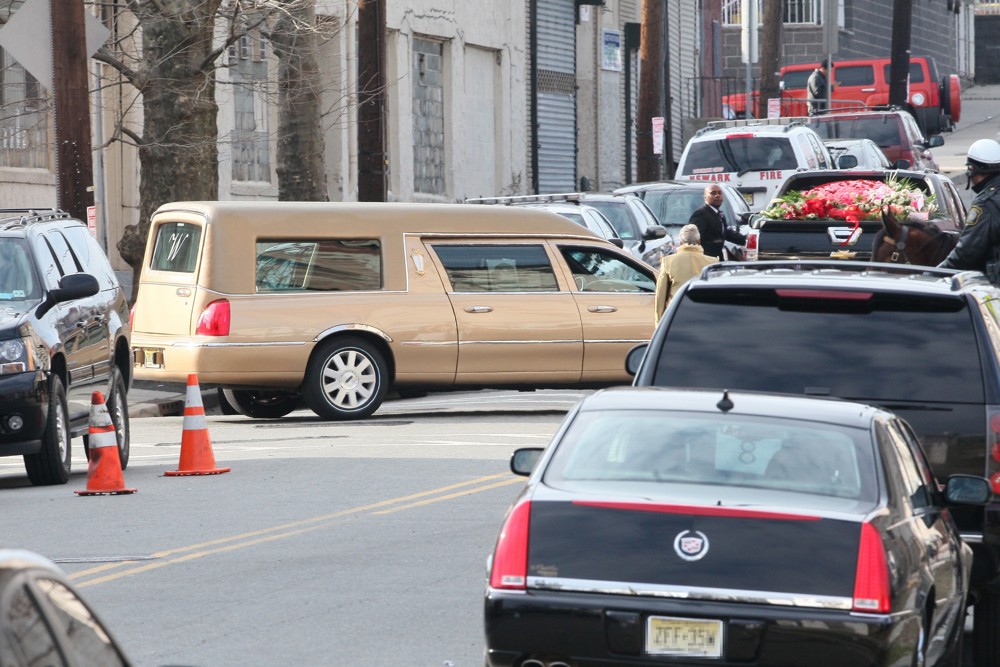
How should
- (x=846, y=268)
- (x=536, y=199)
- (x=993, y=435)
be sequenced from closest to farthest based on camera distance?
(x=993, y=435) → (x=846, y=268) → (x=536, y=199)

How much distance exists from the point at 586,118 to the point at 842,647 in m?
42.9

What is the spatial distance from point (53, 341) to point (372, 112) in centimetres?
1215

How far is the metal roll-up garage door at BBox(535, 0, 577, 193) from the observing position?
45.1 m

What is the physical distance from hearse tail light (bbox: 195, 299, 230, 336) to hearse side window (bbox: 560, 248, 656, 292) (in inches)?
128

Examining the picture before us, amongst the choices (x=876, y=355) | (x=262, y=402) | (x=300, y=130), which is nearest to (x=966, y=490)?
(x=876, y=355)

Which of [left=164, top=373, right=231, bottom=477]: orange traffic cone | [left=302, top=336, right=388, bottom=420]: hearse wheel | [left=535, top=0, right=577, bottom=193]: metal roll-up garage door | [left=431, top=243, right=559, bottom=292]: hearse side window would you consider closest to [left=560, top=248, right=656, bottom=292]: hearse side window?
[left=431, top=243, right=559, bottom=292]: hearse side window

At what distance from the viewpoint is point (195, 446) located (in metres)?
14.1

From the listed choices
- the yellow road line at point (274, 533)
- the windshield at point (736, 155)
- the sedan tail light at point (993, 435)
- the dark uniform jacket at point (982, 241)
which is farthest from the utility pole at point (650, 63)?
the sedan tail light at point (993, 435)

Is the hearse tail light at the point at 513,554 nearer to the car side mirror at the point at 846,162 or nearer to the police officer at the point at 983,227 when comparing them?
the police officer at the point at 983,227

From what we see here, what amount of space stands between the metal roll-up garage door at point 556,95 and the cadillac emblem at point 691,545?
128 ft

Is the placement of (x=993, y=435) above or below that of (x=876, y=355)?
below

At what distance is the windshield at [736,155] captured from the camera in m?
31.2

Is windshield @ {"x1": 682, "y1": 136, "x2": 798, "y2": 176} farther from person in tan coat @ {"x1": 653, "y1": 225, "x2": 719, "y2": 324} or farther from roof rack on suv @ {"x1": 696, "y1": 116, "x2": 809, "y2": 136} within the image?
person in tan coat @ {"x1": 653, "y1": 225, "x2": 719, "y2": 324}

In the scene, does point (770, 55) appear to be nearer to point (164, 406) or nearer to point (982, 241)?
point (164, 406)
